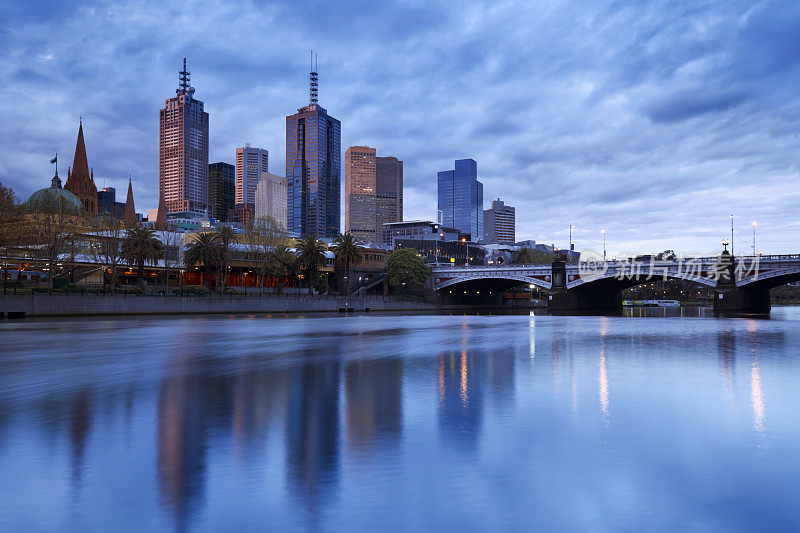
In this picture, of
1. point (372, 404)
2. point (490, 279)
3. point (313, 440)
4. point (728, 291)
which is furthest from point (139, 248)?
point (728, 291)

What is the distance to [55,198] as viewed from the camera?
95.6 metres

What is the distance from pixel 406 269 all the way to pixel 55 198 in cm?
6394

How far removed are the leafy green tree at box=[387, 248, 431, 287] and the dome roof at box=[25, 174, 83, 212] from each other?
2338 inches

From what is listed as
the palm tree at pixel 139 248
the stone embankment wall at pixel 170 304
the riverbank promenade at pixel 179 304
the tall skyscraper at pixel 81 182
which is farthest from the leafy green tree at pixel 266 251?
the tall skyscraper at pixel 81 182

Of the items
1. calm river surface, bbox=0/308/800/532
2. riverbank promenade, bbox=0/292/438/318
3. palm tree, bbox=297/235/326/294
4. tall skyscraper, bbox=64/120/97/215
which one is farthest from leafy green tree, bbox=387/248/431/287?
calm river surface, bbox=0/308/800/532

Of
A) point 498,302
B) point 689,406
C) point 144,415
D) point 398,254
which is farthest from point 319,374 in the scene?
point 498,302

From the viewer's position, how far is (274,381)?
1691 centimetres

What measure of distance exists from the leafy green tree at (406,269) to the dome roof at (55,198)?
2338 inches

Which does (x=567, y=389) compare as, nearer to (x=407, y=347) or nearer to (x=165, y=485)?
(x=165, y=485)

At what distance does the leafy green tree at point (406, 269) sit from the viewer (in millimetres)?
121312

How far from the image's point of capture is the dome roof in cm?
8132

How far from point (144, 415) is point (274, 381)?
512cm

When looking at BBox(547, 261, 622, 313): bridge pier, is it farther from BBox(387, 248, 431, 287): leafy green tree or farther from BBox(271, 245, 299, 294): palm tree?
BBox(271, 245, 299, 294): palm tree

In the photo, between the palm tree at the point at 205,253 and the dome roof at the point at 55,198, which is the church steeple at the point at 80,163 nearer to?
the dome roof at the point at 55,198
